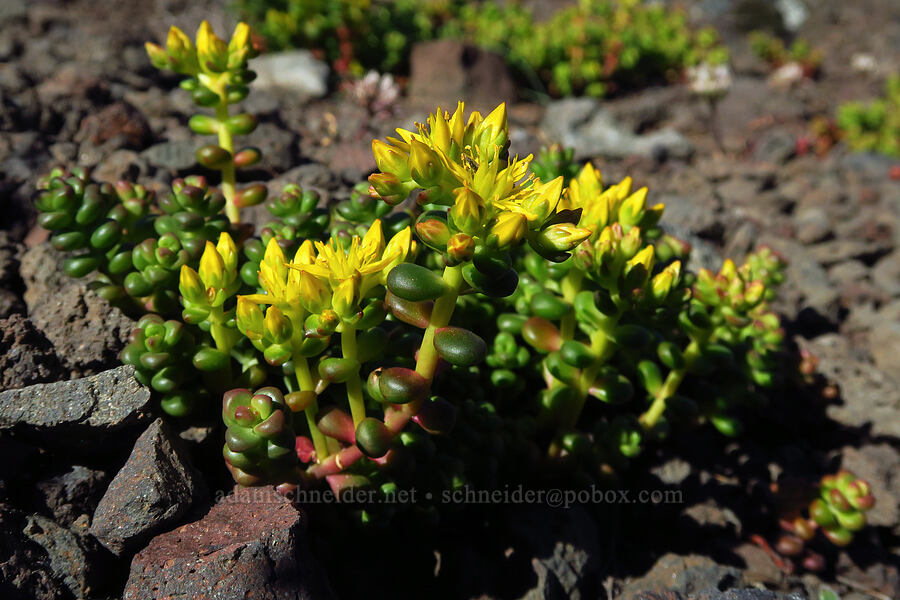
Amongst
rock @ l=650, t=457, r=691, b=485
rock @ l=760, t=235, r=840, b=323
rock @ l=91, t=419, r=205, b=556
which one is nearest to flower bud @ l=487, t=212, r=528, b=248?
rock @ l=91, t=419, r=205, b=556

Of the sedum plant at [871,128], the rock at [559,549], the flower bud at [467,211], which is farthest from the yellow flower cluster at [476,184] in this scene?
the sedum plant at [871,128]

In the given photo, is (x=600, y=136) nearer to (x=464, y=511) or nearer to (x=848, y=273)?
(x=848, y=273)

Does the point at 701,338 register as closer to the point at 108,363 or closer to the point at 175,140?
the point at 108,363

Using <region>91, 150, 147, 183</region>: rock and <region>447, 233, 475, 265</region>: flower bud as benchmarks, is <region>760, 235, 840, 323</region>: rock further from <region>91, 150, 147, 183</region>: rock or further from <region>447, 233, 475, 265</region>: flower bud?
<region>91, 150, 147, 183</region>: rock

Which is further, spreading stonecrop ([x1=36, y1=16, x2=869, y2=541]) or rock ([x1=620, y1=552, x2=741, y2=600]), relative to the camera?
rock ([x1=620, y1=552, x2=741, y2=600])

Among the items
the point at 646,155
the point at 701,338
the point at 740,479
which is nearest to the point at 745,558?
the point at 740,479

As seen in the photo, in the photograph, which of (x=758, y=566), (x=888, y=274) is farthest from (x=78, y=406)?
(x=888, y=274)

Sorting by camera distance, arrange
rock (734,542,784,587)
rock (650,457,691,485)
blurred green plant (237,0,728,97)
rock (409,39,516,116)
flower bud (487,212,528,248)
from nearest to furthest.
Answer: flower bud (487,212,528,248) → rock (734,542,784,587) → rock (650,457,691,485) → rock (409,39,516,116) → blurred green plant (237,0,728,97)
